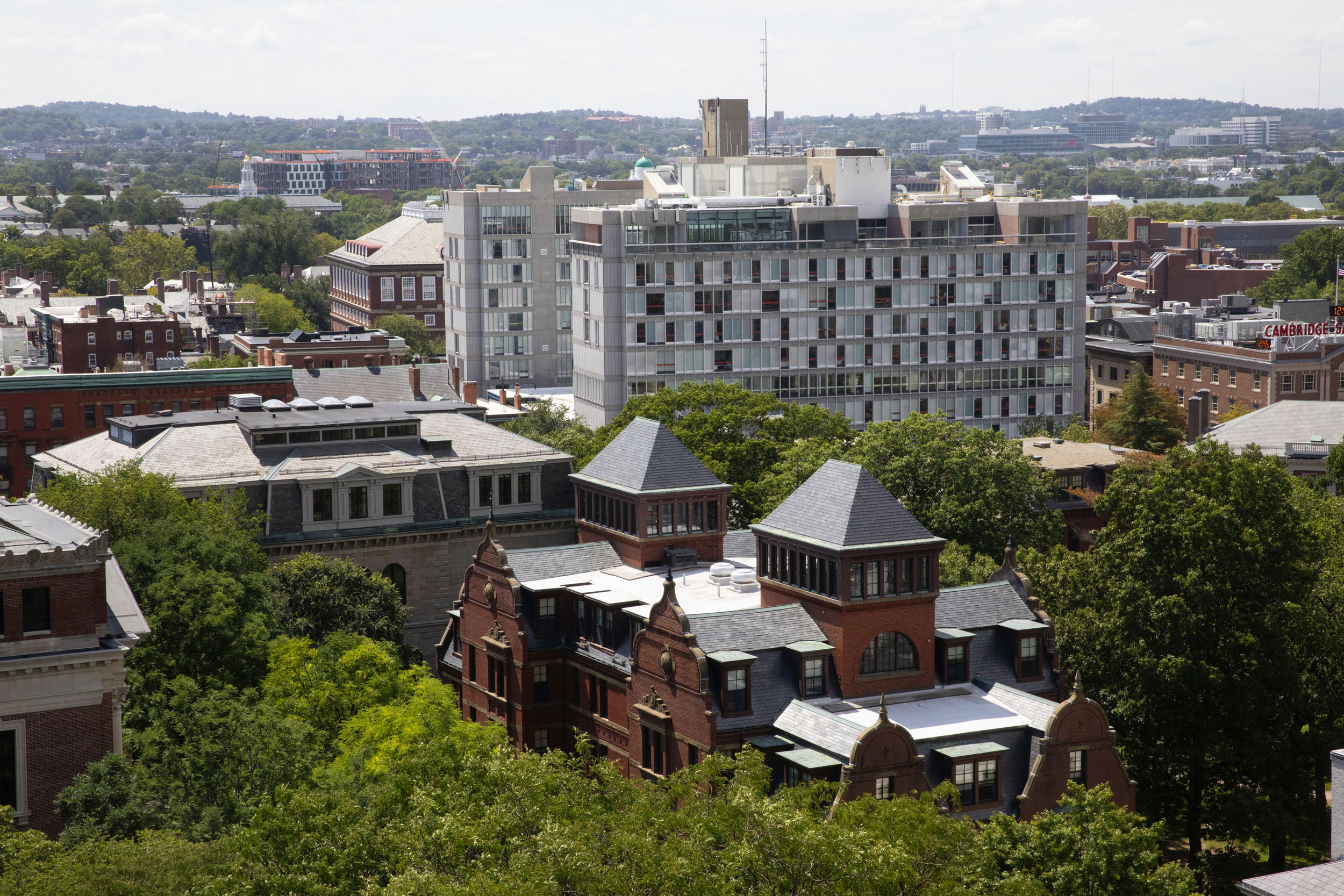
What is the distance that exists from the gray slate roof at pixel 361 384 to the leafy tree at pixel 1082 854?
320ft

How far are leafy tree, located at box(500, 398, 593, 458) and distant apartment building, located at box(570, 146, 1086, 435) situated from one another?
14.4 m

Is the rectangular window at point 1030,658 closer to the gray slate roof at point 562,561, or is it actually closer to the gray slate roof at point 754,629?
the gray slate roof at point 754,629

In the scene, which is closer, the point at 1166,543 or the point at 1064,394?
the point at 1166,543

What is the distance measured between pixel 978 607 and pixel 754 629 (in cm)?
1103

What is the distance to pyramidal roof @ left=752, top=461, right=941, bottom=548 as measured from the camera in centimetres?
7044

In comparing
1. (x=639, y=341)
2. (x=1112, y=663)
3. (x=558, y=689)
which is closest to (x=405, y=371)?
(x=639, y=341)

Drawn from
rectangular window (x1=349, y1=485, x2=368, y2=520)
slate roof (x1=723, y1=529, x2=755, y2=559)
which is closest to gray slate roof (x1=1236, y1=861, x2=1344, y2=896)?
slate roof (x1=723, y1=529, x2=755, y2=559)

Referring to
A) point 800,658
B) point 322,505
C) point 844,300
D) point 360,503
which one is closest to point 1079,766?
point 800,658

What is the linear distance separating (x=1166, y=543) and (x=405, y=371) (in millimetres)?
85166

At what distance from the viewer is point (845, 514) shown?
232 feet

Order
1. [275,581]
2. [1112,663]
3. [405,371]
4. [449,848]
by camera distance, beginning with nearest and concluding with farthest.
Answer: [449,848], [1112,663], [275,581], [405,371]

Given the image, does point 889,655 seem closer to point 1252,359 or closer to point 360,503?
point 360,503

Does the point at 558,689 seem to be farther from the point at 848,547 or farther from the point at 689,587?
the point at 848,547

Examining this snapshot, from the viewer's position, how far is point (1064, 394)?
174 metres
